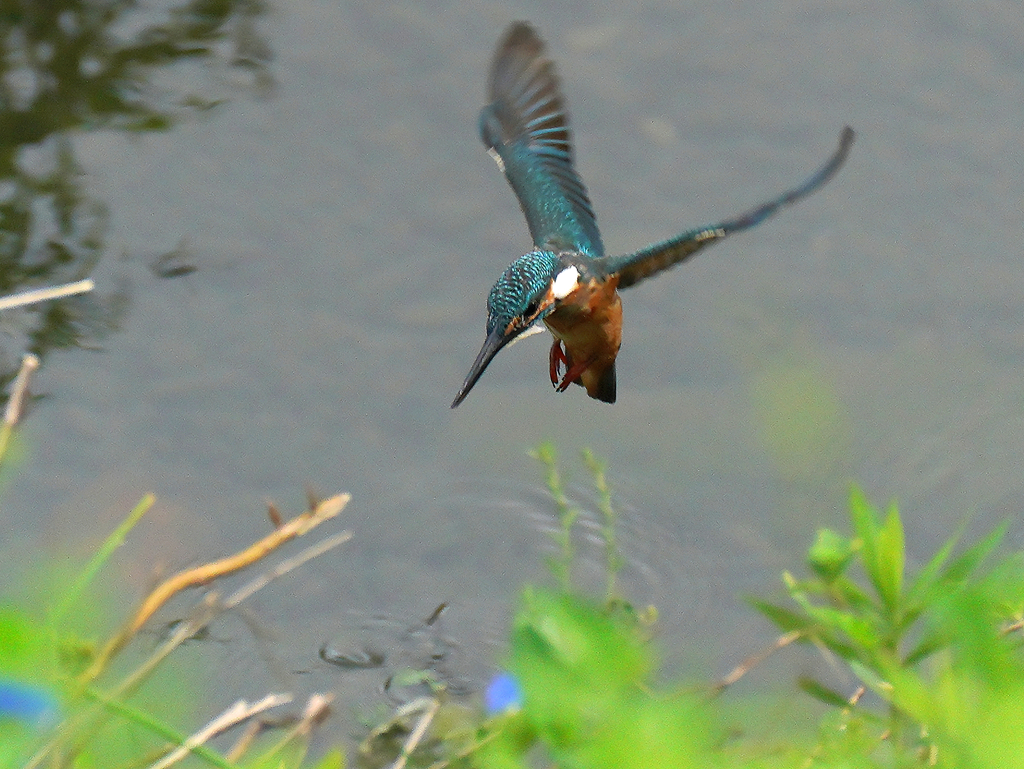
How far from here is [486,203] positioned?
3.75 metres

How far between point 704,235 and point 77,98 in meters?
2.51

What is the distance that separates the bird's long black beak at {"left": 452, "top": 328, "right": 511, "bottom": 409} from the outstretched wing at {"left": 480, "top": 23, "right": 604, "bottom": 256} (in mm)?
663

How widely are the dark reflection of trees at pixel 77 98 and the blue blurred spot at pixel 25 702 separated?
8.74ft

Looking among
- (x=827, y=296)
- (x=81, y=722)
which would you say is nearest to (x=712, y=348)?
(x=827, y=296)

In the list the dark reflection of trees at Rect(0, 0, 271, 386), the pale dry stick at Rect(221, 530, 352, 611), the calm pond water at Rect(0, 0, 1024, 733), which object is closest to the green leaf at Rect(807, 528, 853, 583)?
the pale dry stick at Rect(221, 530, 352, 611)

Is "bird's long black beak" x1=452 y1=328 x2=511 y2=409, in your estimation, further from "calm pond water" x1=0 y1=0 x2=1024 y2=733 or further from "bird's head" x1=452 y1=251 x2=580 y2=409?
"calm pond water" x1=0 y1=0 x2=1024 y2=733

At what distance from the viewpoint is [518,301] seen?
2.11 metres

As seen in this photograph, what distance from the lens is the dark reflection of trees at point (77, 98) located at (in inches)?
139

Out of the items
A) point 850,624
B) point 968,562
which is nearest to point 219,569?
point 850,624

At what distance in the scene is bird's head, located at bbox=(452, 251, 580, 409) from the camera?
209 cm

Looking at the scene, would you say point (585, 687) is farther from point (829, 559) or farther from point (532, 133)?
point (532, 133)

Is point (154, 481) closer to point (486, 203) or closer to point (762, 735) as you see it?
point (486, 203)

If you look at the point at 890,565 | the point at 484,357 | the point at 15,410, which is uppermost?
the point at 15,410

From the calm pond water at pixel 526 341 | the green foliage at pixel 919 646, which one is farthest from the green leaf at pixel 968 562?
the calm pond water at pixel 526 341
